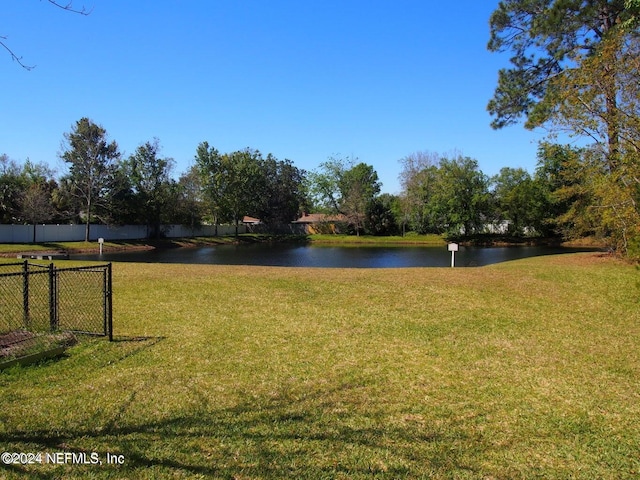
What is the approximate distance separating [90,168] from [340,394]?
4013 cm

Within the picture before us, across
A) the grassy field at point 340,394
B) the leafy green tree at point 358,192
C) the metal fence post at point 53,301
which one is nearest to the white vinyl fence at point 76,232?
the leafy green tree at point 358,192

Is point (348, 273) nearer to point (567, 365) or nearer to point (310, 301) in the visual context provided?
point (310, 301)

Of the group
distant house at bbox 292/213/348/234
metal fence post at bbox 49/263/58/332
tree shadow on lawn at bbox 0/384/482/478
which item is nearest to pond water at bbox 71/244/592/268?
metal fence post at bbox 49/263/58/332

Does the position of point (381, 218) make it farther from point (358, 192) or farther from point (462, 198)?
point (462, 198)

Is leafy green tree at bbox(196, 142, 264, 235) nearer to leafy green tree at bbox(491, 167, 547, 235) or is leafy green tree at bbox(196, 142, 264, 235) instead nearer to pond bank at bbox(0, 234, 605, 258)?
pond bank at bbox(0, 234, 605, 258)

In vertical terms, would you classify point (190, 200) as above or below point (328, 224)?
above

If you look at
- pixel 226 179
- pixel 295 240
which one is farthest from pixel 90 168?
pixel 295 240

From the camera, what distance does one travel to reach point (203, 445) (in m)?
3.26

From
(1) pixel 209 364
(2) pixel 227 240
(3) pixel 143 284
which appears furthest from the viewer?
(2) pixel 227 240

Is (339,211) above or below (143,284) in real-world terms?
above

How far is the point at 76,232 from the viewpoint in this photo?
40500mm

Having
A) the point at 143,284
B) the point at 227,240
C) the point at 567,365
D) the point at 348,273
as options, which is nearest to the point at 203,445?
the point at 567,365

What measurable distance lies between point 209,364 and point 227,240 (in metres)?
49.3

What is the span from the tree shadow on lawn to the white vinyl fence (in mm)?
39255
